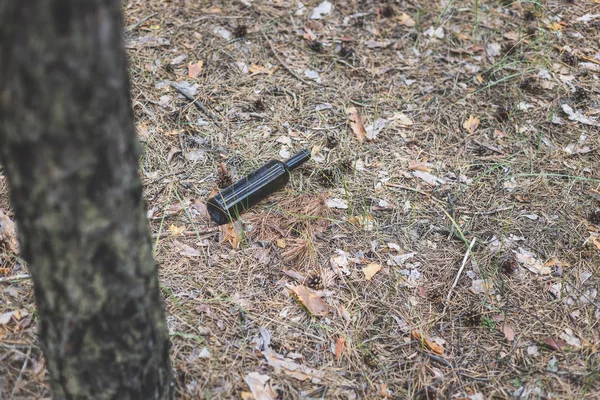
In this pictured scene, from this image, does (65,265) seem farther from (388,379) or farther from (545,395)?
(545,395)

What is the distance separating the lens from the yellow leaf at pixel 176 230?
309 cm

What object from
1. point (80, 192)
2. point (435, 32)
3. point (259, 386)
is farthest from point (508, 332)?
point (435, 32)

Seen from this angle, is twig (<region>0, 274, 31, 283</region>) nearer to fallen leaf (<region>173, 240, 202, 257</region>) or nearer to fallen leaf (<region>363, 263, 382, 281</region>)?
fallen leaf (<region>173, 240, 202, 257</region>)

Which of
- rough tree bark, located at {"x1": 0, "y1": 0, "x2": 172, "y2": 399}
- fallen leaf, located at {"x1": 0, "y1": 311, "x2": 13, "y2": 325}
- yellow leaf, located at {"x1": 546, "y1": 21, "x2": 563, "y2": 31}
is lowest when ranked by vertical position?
yellow leaf, located at {"x1": 546, "y1": 21, "x2": 563, "y2": 31}

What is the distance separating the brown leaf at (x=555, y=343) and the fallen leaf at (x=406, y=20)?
3.10m

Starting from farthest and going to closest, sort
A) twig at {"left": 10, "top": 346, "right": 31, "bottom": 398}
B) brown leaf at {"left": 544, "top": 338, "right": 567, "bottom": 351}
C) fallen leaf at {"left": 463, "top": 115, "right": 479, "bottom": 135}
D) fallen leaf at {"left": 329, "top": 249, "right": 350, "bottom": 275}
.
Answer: fallen leaf at {"left": 463, "top": 115, "right": 479, "bottom": 135}
fallen leaf at {"left": 329, "top": 249, "right": 350, "bottom": 275}
brown leaf at {"left": 544, "top": 338, "right": 567, "bottom": 351}
twig at {"left": 10, "top": 346, "right": 31, "bottom": 398}

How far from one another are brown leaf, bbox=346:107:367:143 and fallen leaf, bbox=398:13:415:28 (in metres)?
1.28

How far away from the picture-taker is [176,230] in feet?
10.2

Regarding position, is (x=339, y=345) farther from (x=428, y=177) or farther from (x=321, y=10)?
(x=321, y=10)

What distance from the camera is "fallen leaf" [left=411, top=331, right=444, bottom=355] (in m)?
2.70

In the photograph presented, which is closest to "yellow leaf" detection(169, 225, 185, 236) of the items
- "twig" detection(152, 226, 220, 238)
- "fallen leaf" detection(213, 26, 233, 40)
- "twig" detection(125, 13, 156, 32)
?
"twig" detection(152, 226, 220, 238)

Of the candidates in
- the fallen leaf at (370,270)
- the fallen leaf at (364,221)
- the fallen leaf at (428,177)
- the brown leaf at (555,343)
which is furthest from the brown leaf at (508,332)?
the fallen leaf at (428,177)

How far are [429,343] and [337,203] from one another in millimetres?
1098

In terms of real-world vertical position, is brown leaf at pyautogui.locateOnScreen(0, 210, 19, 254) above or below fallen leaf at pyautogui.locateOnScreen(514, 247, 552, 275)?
above
